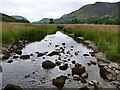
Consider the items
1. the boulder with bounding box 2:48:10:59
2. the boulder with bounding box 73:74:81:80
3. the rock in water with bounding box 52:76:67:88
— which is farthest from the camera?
the boulder with bounding box 2:48:10:59

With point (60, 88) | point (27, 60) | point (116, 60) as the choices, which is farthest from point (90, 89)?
point (27, 60)

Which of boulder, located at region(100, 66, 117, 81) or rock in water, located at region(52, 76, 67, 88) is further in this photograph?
boulder, located at region(100, 66, 117, 81)

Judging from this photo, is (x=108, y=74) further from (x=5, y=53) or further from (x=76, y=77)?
(x=5, y=53)

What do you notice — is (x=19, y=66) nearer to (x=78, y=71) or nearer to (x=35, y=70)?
(x=35, y=70)

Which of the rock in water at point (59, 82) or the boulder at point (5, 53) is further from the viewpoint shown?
the boulder at point (5, 53)

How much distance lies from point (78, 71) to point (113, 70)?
1.88m

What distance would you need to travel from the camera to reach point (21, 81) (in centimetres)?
Result: 1102

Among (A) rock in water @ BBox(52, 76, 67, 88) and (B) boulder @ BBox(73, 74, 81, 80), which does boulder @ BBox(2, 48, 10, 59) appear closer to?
(B) boulder @ BBox(73, 74, 81, 80)

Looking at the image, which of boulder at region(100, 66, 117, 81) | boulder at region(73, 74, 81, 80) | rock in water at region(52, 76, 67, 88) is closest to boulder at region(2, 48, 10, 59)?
boulder at region(73, 74, 81, 80)

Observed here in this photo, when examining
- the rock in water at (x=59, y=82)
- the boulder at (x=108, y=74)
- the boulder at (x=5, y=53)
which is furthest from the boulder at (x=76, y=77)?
the boulder at (x=5, y=53)

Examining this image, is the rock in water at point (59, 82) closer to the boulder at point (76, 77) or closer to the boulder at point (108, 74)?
the boulder at point (76, 77)

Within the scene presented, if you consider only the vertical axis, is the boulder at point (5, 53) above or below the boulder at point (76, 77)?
above

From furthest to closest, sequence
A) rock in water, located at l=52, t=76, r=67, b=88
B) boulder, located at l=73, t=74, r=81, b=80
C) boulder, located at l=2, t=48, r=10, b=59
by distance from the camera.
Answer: boulder, located at l=2, t=48, r=10, b=59 < boulder, located at l=73, t=74, r=81, b=80 < rock in water, located at l=52, t=76, r=67, b=88

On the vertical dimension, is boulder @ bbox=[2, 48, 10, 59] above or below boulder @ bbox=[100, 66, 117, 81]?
above
